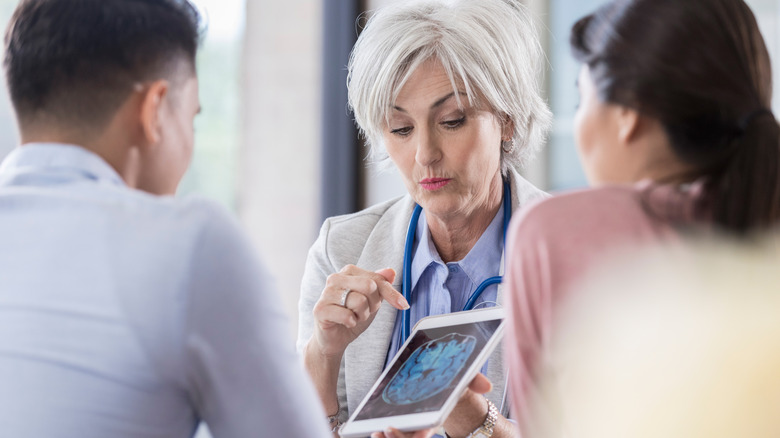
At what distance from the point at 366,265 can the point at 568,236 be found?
0.85 m

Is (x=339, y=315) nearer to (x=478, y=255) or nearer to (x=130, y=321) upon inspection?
(x=478, y=255)

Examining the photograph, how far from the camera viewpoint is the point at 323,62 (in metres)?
3.05

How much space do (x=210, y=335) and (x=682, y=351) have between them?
51 centimetres

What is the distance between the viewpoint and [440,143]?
156 cm

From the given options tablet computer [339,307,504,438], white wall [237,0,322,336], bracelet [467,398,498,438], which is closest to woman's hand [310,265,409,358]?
tablet computer [339,307,504,438]

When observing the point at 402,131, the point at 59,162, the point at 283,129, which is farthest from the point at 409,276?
the point at 283,129

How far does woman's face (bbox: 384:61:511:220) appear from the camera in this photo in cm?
154

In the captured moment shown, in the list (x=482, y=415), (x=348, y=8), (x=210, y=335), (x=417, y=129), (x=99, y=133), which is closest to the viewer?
(x=210, y=335)

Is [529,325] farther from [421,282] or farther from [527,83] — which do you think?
[527,83]

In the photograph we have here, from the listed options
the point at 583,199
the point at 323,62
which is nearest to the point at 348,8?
the point at 323,62

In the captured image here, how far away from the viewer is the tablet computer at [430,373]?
3.50 ft

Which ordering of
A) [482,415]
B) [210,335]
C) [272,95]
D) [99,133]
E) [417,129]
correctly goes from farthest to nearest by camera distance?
[272,95], [417,129], [482,415], [99,133], [210,335]

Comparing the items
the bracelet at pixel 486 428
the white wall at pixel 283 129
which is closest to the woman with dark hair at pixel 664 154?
the bracelet at pixel 486 428

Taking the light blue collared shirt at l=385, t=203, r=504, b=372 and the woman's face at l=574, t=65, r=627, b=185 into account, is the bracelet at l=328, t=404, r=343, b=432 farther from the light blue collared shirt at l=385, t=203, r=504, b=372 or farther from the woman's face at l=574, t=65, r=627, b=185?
the woman's face at l=574, t=65, r=627, b=185
